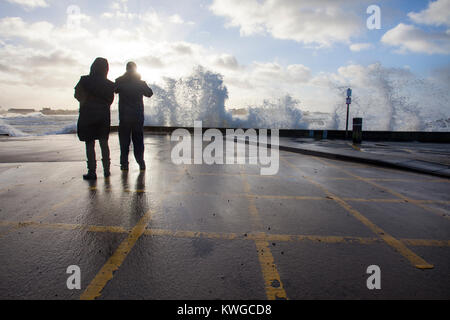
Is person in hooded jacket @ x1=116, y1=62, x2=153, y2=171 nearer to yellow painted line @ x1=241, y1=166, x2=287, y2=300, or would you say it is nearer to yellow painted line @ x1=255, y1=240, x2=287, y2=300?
yellow painted line @ x1=241, y1=166, x2=287, y2=300

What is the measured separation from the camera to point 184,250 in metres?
2.15

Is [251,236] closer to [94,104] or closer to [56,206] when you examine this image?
[56,206]

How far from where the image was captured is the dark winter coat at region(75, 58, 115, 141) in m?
4.30

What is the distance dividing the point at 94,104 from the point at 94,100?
7 cm

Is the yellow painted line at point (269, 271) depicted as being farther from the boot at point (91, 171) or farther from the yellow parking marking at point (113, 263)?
the boot at point (91, 171)

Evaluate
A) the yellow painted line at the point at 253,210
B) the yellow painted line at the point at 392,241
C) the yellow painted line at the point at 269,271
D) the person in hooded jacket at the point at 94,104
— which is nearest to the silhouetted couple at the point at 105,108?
the person in hooded jacket at the point at 94,104

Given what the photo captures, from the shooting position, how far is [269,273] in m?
1.84

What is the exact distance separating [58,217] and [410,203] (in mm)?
4807

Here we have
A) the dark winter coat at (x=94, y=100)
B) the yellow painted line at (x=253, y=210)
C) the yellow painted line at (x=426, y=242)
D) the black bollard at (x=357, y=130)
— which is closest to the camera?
the yellow painted line at (x=426, y=242)

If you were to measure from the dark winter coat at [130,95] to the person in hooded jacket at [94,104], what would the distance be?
0.51 metres

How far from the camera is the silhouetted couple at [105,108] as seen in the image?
4348 mm

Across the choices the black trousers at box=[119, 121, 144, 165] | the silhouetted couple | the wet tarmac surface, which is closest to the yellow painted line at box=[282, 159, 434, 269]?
the wet tarmac surface
